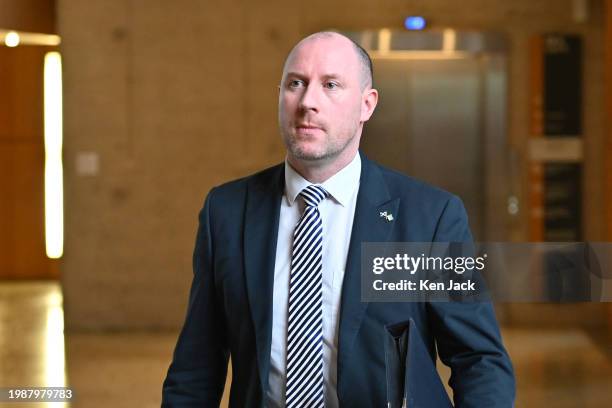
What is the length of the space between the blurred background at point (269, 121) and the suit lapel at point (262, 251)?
222 inches

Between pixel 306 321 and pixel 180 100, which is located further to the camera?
pixel 180 100

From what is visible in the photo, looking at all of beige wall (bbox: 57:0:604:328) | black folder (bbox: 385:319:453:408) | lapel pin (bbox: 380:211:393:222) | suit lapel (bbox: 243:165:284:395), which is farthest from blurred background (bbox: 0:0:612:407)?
black folder (bbox: 385:319:453:408)

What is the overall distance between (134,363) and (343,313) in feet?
16.5

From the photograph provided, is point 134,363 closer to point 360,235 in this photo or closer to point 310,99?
point 360,235

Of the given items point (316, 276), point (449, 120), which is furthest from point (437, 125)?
point (316, 276)

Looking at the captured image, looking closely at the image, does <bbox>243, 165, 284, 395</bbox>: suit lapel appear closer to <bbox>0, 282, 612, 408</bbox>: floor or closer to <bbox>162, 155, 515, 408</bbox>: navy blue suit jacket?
<bbox>162, 155, 515, 408</bbox>: navy blue suit jacket

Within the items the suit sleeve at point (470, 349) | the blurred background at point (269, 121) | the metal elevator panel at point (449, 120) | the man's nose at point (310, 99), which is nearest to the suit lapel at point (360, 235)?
the suit sleeve at point (470, 349)

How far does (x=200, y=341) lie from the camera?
2.08m

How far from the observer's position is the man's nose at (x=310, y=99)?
1857mm

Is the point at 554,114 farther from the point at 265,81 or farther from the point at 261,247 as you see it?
the point at 261,247

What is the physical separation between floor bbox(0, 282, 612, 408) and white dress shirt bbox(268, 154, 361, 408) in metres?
3.47

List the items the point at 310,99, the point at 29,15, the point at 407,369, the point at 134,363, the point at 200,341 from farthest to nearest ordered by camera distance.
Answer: the point at 29,15 < the point at 134,363 < the point at 200,341 < the point at 310,99 < the point at 407,369

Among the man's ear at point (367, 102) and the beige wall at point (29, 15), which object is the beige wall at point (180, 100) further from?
the man's ear at point (367, 102)

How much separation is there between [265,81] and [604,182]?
2744 mm
